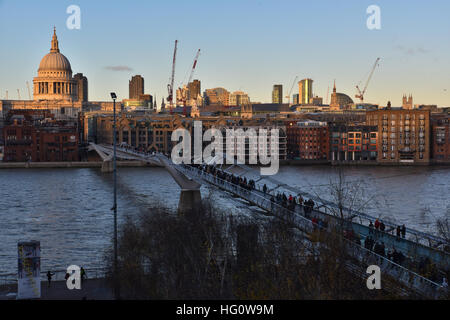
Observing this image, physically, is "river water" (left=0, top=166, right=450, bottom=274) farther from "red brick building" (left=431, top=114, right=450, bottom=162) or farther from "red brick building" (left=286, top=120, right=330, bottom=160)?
"red brick building" (left=286, top=120, right=330, bottom=160)

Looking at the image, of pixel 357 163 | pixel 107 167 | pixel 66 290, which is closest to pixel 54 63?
pixel 107 167

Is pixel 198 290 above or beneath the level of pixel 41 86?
beneath

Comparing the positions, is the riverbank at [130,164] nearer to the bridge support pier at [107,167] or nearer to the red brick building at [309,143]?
the red brick building at [309,143]

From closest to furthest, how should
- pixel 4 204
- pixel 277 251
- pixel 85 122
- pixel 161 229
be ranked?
pixel 277 251 → pixel 161 229 → pixel 4 204 → pixel 85 122

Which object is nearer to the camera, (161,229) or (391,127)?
(161,229)

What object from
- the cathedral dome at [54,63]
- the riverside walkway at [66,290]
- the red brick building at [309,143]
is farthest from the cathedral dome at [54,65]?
the riverside walkway at [66,290]

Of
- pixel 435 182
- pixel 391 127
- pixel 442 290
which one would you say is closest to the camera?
pixel 442 290

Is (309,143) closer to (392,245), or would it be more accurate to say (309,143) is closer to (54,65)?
(54,65)

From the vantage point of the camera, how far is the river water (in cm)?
1525

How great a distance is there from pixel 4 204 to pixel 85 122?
5536 centimetres

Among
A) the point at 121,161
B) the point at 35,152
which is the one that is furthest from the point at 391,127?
the point at 35,152

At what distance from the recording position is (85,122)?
79.2 meters

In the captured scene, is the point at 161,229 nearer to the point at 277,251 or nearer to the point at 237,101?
the point at 277,251

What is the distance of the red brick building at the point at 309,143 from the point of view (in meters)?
59.1
